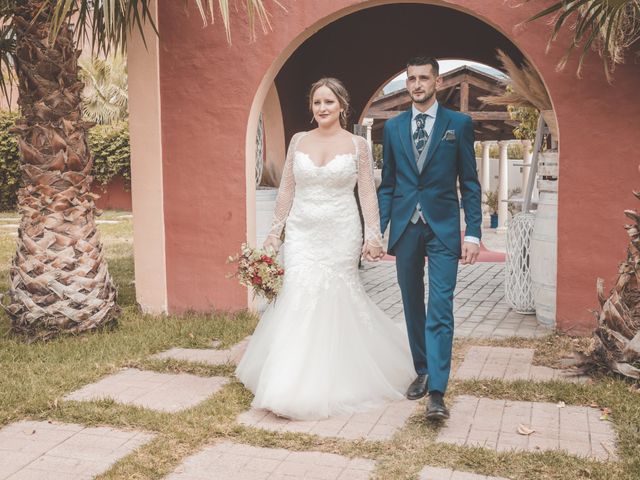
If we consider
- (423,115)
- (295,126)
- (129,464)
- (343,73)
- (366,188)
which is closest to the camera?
(129,464)

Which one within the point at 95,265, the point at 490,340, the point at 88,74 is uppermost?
the point at 88,74

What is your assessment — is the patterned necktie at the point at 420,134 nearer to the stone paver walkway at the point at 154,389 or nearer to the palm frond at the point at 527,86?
the stone paver walkway at the point at 154,389

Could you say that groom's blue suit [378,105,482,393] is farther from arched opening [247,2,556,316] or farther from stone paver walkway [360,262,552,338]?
arched opening [247,2,556,316]

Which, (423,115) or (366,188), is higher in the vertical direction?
(423,115)

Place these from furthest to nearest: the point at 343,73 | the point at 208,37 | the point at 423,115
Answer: the point at 343,73
the point at 208,37
the point at 423,115

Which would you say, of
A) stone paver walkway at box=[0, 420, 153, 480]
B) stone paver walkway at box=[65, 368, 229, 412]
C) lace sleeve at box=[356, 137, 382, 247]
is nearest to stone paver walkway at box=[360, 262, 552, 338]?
lace sleeve at box=[356, 137, 382, 247]

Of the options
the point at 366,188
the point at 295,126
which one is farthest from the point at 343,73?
the point at 366,188

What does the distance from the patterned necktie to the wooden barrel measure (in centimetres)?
263

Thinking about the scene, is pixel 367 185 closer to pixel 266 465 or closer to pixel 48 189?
pixel 266 465

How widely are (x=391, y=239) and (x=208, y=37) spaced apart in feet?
11.6

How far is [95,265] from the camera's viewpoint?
248 inches

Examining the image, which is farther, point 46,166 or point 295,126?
→ point 295,126

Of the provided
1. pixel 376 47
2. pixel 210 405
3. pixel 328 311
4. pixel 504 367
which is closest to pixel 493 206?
pixel 376 47

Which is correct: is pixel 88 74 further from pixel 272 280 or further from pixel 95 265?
pixel 272 280
